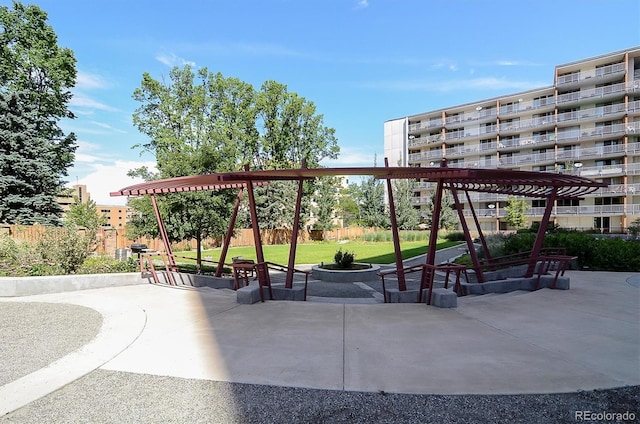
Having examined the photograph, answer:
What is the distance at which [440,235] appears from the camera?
40344 mm

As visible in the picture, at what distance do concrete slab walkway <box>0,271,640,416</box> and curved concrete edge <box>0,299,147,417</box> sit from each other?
0.06ft

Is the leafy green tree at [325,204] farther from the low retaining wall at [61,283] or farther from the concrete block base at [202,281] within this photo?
the low retaining wall at [61,283]

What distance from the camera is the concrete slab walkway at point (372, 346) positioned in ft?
13.2

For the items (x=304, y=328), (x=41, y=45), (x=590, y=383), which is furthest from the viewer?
(x=41, y=45)

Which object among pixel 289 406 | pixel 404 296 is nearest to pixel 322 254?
pixel 404 296

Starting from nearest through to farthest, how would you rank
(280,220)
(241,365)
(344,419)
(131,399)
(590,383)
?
(344,419) < (131,399) < (590,383) < (241,365) < (280,220)

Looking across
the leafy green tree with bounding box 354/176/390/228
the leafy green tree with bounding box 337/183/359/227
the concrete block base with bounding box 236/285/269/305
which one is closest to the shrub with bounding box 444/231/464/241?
→ the leafy green tree with bounding box 354/176/390/228

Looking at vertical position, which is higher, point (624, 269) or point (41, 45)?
point (41, 45)

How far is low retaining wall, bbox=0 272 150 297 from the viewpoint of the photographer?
934 centimetres

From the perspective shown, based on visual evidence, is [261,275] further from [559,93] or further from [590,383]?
[559,93]

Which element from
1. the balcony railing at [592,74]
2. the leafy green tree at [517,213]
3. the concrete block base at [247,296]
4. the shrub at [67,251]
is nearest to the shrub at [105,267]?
the shrub at [67,251]

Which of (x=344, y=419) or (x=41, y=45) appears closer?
(x=344, y=419)

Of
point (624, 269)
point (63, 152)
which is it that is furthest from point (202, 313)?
point (63, 152)

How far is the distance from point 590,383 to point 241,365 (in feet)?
13.4
